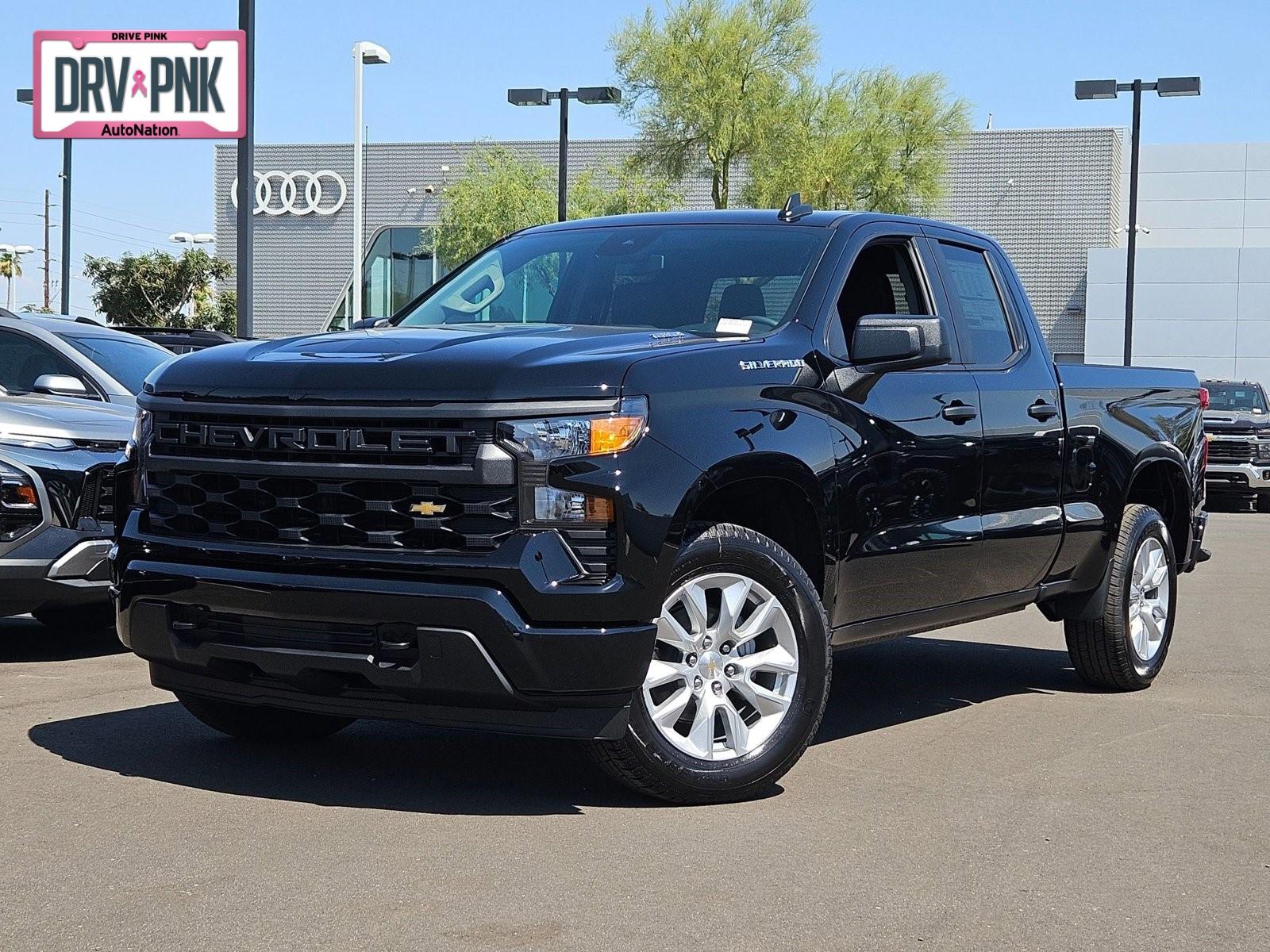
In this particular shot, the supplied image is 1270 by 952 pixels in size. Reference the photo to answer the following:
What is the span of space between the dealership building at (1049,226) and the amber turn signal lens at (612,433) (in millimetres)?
41362

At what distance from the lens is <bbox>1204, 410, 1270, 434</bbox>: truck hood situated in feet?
77.0

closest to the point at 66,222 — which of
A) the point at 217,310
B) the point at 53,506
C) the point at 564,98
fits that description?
the point at 564,98

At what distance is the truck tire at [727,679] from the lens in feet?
17.3

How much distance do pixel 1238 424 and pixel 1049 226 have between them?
31539mm

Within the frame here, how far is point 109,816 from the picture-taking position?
17.0 feet

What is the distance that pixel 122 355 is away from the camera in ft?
33.3

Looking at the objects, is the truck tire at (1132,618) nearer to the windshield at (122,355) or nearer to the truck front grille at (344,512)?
the truck front grille at (344,512)

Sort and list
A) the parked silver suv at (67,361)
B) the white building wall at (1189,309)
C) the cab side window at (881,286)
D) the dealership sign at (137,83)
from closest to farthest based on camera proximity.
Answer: the cab side window at (881,286) → the parked silver suv at (67,361) → the dealership sign at (137,83) → the white building wall at (1189,309)

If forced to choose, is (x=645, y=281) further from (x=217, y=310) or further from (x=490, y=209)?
(x=217, y=310)

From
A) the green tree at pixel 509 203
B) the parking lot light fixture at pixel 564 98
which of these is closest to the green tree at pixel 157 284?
the green tree at pixel 509 203

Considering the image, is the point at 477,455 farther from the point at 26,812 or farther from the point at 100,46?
the point at 100,46

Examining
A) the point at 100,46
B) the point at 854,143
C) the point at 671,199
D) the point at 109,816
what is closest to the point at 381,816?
the point at 109,816

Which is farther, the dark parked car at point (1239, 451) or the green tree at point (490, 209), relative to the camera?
the green tree at point (490, 209)

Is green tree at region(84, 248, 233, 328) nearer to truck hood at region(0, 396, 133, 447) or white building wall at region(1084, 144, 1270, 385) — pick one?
white building wall at region(1084, 144, 1270, 385)
